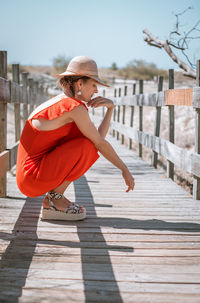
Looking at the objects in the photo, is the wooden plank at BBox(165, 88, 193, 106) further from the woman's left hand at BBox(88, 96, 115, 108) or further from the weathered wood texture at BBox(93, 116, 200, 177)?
the woman's left hand at BBox(88, 96, 115, 108)

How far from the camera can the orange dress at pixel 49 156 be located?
2.73 m

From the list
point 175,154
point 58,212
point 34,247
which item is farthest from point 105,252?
point 175,154

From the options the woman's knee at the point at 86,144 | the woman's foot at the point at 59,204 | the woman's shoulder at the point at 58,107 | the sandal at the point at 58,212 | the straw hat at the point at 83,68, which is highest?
the straw hat at the point at 83,68

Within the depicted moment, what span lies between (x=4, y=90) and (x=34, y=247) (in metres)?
1.69

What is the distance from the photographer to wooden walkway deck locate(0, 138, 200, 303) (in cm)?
185

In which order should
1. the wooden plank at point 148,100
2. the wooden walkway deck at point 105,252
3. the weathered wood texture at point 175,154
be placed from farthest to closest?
the wooden plank at point 148,100 < the weathered wood texture at point 175,154 < the wooden walkway deck at point 105,252

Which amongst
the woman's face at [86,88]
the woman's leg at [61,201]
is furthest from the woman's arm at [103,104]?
the woman's leg at [61,201]

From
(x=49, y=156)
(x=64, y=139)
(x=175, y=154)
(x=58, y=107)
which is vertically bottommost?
(x=175, y=154)

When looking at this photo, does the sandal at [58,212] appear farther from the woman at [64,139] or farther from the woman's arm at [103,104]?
the woman's arm at [103,104]

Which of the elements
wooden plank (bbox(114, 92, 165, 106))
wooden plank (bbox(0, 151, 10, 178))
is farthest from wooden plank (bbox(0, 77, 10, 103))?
wooden plank (bbox(114, 92, 165, 106))

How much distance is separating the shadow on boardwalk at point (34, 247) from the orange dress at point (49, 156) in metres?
0.36

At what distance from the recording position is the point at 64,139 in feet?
9.52

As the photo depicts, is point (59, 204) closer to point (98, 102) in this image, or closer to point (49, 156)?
point (49, 156)

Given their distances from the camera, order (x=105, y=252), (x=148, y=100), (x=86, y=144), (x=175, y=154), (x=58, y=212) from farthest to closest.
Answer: (x=148, y=100), (x=175, y=154), (x=58, y=212), (x=86, y=144), (x=105, y=252)
